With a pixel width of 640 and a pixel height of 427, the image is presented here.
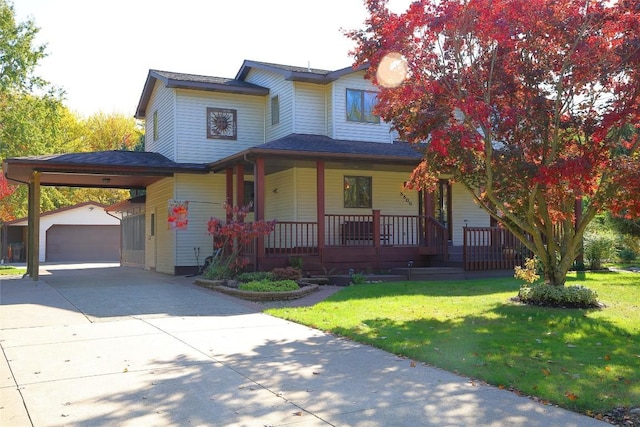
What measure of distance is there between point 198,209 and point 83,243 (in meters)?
22.3

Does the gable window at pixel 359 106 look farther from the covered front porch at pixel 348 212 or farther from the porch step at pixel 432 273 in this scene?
the porch step at pixel 432 273

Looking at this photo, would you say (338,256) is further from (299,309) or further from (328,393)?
(328,393)

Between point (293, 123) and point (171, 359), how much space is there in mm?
13022

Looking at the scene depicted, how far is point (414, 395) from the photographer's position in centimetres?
556

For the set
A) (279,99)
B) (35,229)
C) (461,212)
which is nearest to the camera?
(35,229)

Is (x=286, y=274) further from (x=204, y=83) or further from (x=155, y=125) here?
(x=155, y=125)

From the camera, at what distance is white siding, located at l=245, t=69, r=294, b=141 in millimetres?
19453

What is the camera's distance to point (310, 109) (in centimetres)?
1950

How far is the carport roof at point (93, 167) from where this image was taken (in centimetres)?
1677

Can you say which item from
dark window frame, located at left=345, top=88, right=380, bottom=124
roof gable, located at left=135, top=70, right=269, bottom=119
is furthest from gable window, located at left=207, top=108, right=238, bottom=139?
dark window frame, located at left=345, top=88, right=380, bottom=124

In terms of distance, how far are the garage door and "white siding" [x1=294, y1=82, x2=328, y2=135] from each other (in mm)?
24041

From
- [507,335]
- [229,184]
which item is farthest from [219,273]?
[507,335]

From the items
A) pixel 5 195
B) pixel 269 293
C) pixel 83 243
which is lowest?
pixel 269 293

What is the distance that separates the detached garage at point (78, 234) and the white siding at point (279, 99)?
20.7 m
